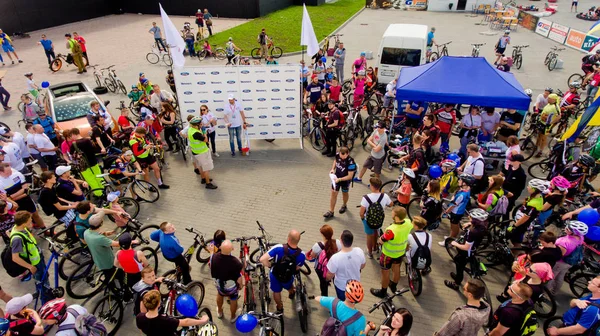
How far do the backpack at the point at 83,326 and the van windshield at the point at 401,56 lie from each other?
14.0m

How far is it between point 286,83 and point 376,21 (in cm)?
2449

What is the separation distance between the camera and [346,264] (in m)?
5.32

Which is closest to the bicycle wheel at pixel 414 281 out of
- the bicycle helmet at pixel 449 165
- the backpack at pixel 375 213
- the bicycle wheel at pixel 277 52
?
the backpack at pixel 375 213

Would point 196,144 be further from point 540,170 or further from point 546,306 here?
point 540,170

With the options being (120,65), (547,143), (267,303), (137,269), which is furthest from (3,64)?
(547,143)

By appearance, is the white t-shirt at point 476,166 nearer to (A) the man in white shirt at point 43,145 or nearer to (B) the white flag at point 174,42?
(B) the white flag at point 174,42

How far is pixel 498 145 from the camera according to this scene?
993 cm

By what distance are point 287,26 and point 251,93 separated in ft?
64.2

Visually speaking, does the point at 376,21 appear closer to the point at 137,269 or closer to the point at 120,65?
the point at 120,65

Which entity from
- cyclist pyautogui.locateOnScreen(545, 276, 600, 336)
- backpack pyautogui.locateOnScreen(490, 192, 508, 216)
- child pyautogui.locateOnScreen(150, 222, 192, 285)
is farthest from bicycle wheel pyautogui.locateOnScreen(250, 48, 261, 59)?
cyclist pyautogui.locateOnScreen(545, 276, 600, 336)

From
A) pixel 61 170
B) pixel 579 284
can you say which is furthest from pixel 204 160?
pixel 579 284

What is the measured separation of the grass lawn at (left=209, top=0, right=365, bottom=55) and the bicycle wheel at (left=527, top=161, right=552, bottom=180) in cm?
1666

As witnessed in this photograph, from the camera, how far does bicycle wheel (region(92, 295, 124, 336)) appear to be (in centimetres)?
597

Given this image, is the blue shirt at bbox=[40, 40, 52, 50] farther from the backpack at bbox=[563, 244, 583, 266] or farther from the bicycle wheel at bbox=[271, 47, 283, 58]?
the backpack at bbox=[563, 244, 583, 266]
